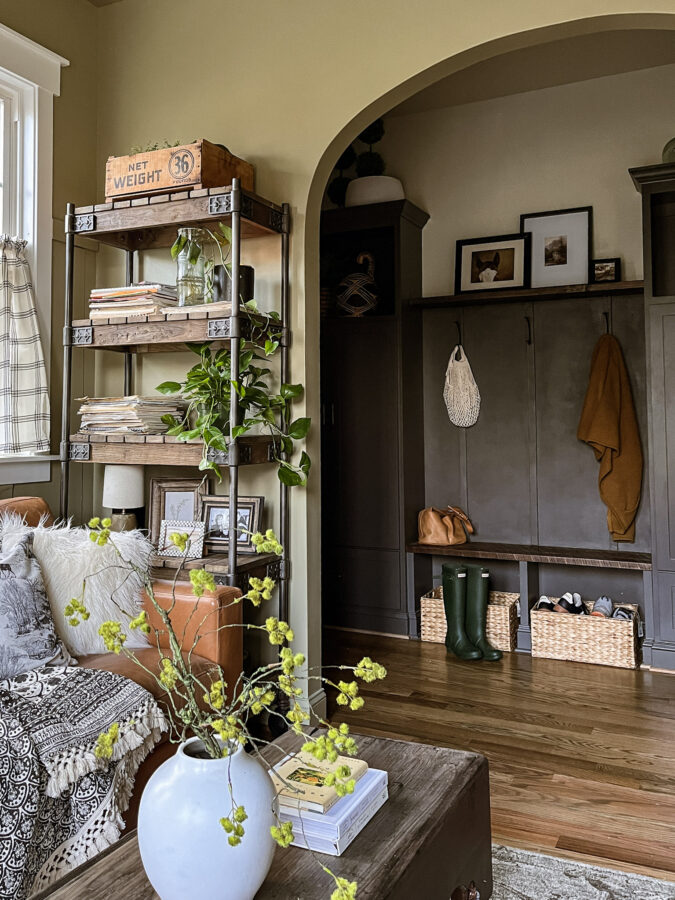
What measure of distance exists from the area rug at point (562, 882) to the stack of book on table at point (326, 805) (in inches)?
28.8

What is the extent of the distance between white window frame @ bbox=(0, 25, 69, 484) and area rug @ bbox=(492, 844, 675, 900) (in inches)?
89.8

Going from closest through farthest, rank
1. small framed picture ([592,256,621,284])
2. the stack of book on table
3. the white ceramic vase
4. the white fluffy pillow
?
the white ceramic vase < the stack of book on table < the white fluffy pillow < small framed picture ([592,256,621,284])

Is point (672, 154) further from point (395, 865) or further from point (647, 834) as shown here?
point (395, 865)

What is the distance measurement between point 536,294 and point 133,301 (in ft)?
7.77

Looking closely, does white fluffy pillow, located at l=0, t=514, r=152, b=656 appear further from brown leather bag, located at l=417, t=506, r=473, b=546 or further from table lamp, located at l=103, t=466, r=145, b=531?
brown leather bag, located at l=417, t=506, r=473, b=546

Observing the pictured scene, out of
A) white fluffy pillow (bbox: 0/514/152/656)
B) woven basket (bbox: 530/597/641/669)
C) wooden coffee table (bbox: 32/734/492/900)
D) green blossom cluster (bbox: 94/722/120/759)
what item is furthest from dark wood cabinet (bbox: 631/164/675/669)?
green blossom cluster (bbox: 94/722/120/759)

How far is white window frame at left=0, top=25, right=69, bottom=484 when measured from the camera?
3160 millimetres

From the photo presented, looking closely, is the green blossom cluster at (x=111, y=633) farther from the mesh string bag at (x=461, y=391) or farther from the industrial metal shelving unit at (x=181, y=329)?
the mesh string bag at (x=461, y=391)

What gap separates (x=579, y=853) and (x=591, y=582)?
243 cm

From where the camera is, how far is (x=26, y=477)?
3111 millimetres

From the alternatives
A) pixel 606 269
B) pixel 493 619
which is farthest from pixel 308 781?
pixel 606 269

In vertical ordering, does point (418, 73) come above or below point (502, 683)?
above

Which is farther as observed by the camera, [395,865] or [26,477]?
[26,477]

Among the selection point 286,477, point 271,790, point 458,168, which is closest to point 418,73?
point 286,477
